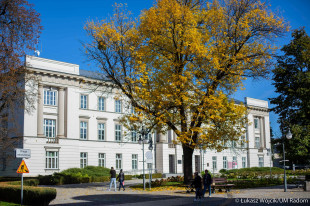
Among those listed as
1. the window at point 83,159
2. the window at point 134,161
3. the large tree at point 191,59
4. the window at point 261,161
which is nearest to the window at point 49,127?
the window at point 83,159

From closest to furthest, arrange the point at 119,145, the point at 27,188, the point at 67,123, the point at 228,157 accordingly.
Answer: the point at 27,188 < the point at 67,123 < the point at 119,145 < the point at 228,157

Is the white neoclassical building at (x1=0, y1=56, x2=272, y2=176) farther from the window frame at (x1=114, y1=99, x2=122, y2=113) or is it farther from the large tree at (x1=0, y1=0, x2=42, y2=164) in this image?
the large tree at (x1=0, y1=0, x2=42, y2=164)

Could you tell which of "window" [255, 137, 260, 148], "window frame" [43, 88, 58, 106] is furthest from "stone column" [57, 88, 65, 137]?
"window" [255, 137, 260, 148]

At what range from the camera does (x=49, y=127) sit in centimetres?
4422

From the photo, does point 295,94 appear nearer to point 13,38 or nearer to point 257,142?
point 13,38

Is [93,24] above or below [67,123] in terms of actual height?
above

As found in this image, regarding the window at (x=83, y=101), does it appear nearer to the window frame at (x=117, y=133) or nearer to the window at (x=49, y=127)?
the window at (x=49, y=127)

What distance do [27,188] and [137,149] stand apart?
34.9m

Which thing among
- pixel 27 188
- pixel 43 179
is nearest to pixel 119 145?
pixel 43 179

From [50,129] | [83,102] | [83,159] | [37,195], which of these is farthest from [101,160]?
[37,195]

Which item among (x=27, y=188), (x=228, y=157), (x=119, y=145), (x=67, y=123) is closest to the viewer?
(x=27, y=188)

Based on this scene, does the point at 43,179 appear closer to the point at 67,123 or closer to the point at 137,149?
the point at 67,123

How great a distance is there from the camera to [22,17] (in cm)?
2548

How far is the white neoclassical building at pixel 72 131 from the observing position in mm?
42312
